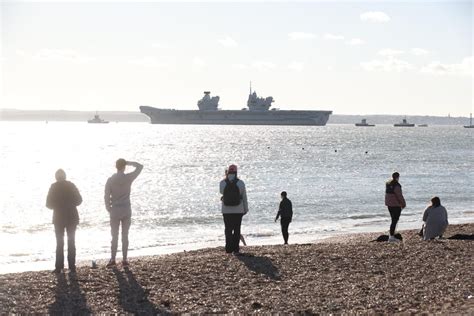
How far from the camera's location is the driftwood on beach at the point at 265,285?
8586 mm

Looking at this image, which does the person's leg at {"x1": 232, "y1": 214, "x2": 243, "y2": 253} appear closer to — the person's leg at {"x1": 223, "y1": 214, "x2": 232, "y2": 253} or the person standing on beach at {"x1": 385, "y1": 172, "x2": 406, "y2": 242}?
the person's leg at {"x1": 223, "y1": 214, "x2": 232, "y2": 253}

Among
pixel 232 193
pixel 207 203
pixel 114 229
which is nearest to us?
pixel 114 229

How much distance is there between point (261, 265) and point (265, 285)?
1.24m

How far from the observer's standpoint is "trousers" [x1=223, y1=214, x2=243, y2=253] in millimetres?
11953

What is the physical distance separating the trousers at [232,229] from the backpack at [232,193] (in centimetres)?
30

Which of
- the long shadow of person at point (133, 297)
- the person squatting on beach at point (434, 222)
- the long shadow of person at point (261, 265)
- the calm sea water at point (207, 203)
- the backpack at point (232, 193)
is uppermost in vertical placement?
the backpack at point (232, 193)

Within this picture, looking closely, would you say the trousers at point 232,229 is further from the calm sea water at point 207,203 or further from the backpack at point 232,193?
the calm sea water at point 207,203

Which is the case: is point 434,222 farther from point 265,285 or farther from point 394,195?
point 265,285

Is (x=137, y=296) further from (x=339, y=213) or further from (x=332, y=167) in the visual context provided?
(x=332, y=167)

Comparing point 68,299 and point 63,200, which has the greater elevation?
point 63,200

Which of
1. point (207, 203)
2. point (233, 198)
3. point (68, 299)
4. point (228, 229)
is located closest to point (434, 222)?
point (228, 229)

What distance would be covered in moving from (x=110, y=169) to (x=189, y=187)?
78.8 ft

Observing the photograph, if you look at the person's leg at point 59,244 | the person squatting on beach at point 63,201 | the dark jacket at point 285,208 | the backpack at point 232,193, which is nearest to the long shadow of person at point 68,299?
the person's leg at point 59,244

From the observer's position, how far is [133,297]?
9.03 metres
